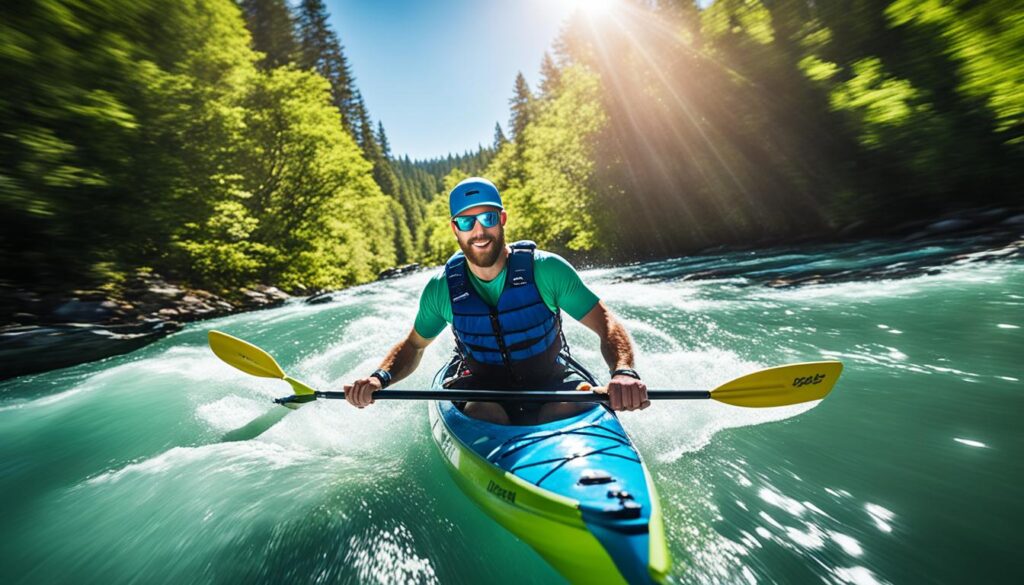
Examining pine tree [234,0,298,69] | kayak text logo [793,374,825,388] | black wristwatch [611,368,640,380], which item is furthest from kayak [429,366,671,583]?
pine tree [234,0,298,69]

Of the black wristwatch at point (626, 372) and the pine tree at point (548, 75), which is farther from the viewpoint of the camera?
the pine tree at point (548, 75)

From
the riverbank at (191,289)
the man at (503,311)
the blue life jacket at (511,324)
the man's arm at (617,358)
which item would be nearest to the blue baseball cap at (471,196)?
the man at (503,311)

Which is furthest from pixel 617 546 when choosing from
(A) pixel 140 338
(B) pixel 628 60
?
(B) pixel 628 60

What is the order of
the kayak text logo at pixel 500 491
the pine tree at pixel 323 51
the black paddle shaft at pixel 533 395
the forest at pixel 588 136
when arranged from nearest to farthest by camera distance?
1. the kayak text logo at pixel 500 491
2. the black paddle shaft at pixel 533 395
3. the forest at pixel 588 136
4. the pine tree at pixel 323 51

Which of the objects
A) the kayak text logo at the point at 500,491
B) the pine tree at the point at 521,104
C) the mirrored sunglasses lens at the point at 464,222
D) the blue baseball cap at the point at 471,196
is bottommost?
the kayak text logo at the point at 500,491

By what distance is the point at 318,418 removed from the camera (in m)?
4.26

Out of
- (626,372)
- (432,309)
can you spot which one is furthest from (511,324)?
(626,372)

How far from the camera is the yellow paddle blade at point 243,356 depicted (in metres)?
3.81

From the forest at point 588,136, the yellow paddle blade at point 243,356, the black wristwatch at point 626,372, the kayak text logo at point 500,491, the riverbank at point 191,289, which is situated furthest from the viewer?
the riverbank at point 191,289

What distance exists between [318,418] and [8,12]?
6490 mm

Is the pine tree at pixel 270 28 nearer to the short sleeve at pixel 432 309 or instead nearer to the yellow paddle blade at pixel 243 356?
the yellow paddle blade at pixel 243 356

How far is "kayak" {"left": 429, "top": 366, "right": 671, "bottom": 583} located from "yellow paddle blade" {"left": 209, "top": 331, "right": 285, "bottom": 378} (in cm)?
215

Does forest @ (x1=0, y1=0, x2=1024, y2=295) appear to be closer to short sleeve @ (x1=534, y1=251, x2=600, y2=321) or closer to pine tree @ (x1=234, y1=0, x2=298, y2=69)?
pine tree @ (x1=234, y1=0, x2=298, y2=69)

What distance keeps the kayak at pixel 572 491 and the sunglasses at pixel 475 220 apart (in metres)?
1.35
